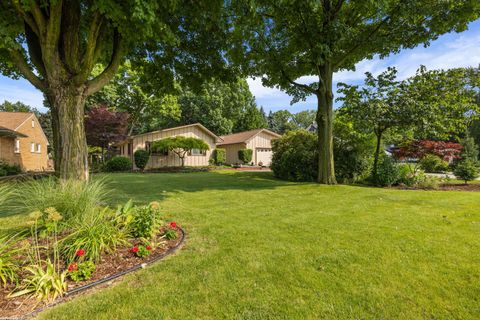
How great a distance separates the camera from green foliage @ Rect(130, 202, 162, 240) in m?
3.48

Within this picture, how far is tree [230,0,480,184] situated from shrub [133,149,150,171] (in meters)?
13.0

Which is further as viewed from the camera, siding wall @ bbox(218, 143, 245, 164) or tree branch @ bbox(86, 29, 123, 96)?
siding wall @ bbox(218, 143, 245, 164)

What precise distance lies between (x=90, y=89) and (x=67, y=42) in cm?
107

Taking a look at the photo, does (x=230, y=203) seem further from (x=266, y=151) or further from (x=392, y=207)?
(x=266, y=151)

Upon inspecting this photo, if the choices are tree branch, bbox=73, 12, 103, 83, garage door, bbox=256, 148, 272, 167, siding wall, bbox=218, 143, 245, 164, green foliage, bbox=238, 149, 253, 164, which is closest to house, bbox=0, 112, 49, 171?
tree branch, bbox=73, 12, 103, 83

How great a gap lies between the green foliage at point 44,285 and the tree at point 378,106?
34.7 feet

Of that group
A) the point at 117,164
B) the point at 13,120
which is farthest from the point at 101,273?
the point at 13,120

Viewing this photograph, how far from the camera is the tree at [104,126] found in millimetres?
22312

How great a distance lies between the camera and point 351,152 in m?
10.7

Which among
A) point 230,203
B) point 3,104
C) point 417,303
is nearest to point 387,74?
point 230,203

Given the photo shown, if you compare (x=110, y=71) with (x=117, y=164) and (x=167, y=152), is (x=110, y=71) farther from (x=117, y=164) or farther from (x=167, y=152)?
(x=167, y=152)

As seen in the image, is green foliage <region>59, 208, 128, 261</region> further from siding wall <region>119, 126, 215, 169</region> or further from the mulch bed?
siding wall <region>119, 126, 215, 169</region>

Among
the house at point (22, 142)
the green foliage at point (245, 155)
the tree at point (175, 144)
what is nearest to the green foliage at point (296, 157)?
the tree at point (175, 144)

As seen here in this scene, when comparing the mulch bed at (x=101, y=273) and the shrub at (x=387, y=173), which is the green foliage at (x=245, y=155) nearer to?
the shrub at (x=387, y=173)
